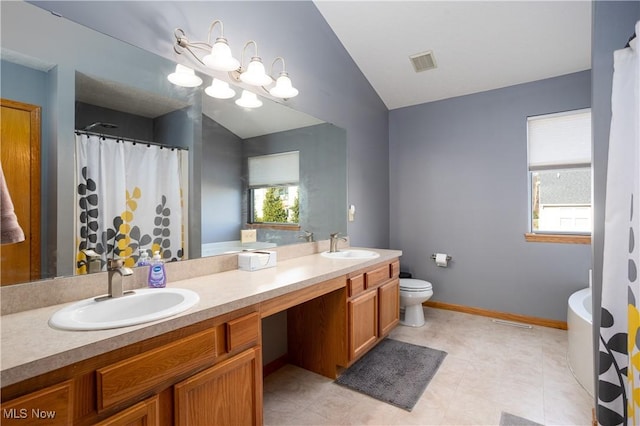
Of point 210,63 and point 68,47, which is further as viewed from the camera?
point 210,63

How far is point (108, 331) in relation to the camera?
0.93 metres

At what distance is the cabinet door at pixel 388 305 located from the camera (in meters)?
2.49

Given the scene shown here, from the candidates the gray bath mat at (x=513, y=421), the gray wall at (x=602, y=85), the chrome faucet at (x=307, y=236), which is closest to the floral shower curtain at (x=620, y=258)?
the gray wall at (x=602, y=85)

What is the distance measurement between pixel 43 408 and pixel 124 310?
48 centimetres

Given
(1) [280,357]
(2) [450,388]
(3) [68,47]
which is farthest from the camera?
(1) [280,357]

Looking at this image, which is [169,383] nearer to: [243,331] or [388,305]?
[243,331]

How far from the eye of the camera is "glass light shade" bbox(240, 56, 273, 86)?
1927mm

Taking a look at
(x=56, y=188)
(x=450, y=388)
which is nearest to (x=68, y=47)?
(x=56, y=188)

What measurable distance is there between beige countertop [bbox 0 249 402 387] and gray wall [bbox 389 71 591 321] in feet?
7.47

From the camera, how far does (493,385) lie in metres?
2.07

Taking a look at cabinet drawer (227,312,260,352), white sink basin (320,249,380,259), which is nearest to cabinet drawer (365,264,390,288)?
white sink basin (320,249,380,259)

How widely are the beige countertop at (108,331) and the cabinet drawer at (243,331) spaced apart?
64mm

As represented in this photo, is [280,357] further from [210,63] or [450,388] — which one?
[210,63]

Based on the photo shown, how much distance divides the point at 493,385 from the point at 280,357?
4.93 feet
